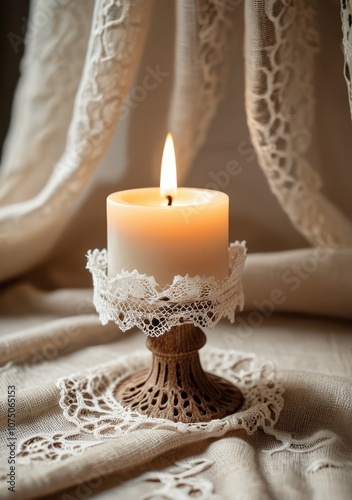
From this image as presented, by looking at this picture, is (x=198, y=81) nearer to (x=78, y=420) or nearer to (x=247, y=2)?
(x=247, y=2)

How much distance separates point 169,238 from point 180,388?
0.64 ft

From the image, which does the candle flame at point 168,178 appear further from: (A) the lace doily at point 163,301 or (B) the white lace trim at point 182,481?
(B) the white lace trim at point 182,481

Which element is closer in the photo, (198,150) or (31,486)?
(31,486)

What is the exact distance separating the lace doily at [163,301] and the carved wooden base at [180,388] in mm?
41

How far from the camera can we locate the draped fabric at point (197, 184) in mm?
718

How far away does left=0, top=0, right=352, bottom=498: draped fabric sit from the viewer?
0.72 metres

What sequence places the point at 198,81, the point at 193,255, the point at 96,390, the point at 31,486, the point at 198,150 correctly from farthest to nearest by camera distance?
1. the point at 198,150
2. the point at 198,81
3. the point at 96,390
4. the point at 193,255
5. the point at 31,486

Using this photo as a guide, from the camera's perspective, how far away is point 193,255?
0.72 m

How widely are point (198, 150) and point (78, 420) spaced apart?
Result: 0.53 m

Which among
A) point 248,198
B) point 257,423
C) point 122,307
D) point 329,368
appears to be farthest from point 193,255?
point 248,198

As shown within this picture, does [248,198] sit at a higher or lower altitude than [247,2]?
lower

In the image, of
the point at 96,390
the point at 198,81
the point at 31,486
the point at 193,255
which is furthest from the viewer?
the point at 198,81

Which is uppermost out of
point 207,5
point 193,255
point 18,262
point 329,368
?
point 207,5

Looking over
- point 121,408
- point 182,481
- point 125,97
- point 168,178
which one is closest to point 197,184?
point 125,97
